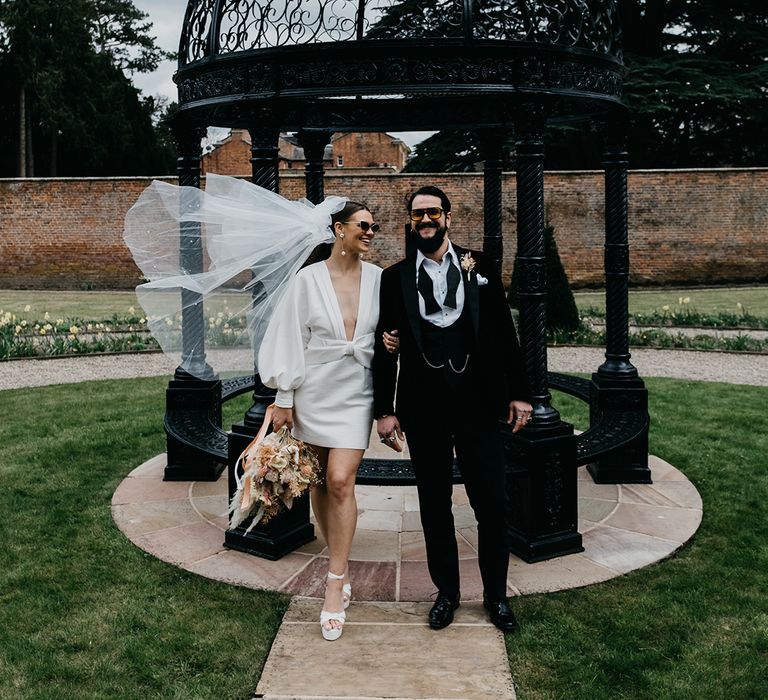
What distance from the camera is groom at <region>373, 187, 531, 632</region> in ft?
11.6

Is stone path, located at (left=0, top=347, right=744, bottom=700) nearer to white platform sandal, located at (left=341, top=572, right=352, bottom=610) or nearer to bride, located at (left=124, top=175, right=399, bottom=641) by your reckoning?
white platform sandal, located at (left=341, top=572, right=352, bottom=610)

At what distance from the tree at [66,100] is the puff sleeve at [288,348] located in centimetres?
3404

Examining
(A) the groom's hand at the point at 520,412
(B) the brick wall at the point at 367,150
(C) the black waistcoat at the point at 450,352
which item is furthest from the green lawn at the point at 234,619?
(B) the brick wall at the point at 367,150

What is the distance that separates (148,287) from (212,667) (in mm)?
2144

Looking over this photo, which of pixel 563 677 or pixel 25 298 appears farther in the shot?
pixel 25 298

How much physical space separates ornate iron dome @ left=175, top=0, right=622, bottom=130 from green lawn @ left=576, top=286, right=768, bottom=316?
13.1 m

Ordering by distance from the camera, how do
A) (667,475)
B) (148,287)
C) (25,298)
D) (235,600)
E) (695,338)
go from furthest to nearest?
1. (25,298)
2. (695,338)
3. (667,475)
4. (148,287)
5. (235,600)

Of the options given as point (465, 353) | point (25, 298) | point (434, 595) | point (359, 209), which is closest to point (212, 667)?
point (434, 595)

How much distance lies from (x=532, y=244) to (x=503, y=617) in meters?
2.03

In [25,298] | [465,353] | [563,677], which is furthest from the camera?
[25,298]

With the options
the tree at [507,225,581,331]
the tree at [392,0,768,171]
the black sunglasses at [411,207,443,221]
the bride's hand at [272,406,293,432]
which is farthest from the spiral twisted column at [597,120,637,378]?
the tree at [392,0,768,171]

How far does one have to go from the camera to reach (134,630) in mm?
3766

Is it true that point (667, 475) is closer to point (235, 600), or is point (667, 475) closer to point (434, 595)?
point (434, 595)

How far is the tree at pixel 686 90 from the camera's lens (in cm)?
2408
